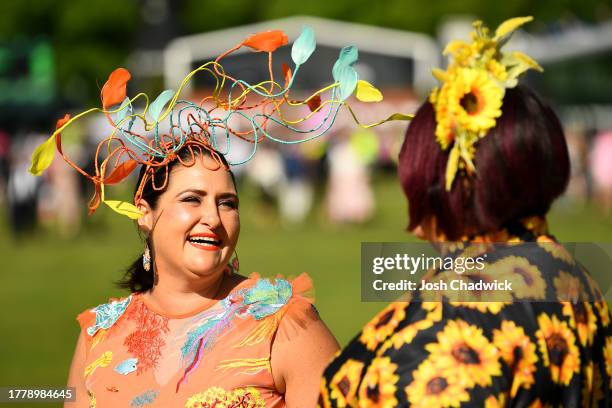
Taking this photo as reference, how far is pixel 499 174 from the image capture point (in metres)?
2.32

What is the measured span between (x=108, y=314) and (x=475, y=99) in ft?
4.86

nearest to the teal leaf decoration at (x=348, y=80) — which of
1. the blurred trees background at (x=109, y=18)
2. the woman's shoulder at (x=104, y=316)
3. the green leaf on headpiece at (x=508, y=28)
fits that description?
the green leaf on headpiece at (x=508, y=28)

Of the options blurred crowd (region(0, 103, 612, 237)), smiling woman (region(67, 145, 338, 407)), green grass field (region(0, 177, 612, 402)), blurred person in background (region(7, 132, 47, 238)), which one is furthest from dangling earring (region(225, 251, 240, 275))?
blurred person in background (region(7, 132, 47, 238))

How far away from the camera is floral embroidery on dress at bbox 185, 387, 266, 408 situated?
9.66 ft

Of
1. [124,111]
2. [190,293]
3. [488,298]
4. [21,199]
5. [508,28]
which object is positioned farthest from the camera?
[21,199]

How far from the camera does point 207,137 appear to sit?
3.21 m

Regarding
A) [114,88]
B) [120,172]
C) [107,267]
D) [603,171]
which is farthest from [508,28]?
[603,171]

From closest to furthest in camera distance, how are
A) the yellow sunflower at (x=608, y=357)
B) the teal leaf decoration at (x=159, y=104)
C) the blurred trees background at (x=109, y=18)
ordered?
the yellow sunflower at (x=608, y=357) < the teal leaf decoration at (x=159, y=104) < the blurred trees background at (x=109, y=18)

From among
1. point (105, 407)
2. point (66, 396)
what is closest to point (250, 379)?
point (105, 407)

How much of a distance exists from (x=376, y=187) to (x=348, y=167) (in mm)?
10794

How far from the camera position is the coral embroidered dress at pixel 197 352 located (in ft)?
9.78

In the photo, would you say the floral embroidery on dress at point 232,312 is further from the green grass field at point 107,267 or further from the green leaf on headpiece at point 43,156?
the green grass field at point 107,267

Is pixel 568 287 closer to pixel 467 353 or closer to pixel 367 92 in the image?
pixel 467 353

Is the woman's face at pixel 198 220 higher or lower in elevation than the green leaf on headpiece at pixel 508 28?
lower
